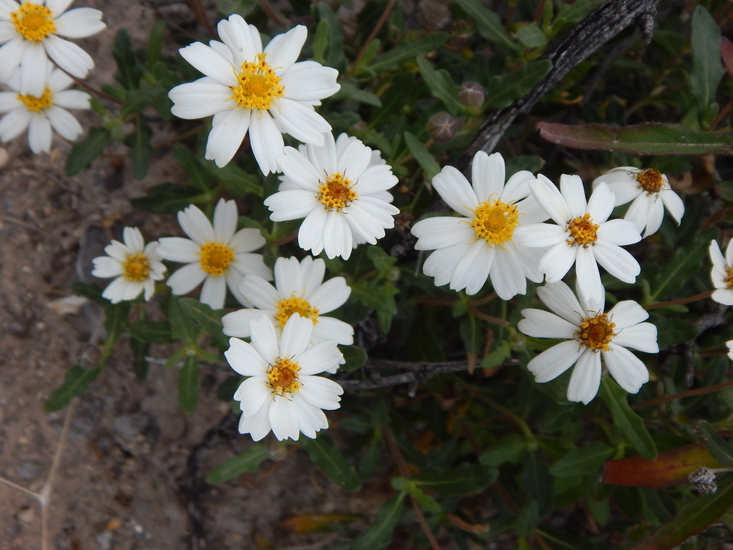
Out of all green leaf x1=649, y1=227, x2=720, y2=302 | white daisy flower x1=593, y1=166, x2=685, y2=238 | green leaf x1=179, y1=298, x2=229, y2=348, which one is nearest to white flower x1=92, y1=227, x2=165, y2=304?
green leaf x1=179, y1=298, x2=229, y2=348

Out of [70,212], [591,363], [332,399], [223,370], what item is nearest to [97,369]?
[223,370]

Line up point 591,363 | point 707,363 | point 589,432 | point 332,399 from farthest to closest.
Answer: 1. point 589,432
2. point 707,363
3. point 591,363
4. point 332,399

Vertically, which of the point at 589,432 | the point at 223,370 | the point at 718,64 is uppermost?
the point at 718,64

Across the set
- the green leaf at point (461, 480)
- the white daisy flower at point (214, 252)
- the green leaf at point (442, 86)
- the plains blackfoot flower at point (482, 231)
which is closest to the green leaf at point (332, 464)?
the green leaf at point (461, 480)

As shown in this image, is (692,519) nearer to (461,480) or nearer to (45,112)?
(461,480)

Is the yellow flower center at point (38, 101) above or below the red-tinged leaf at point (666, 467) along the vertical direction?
above

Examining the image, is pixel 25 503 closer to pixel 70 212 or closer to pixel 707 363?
pixel 70 212

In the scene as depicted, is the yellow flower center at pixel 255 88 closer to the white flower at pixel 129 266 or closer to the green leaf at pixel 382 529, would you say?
the white flower at pixel 129 266
